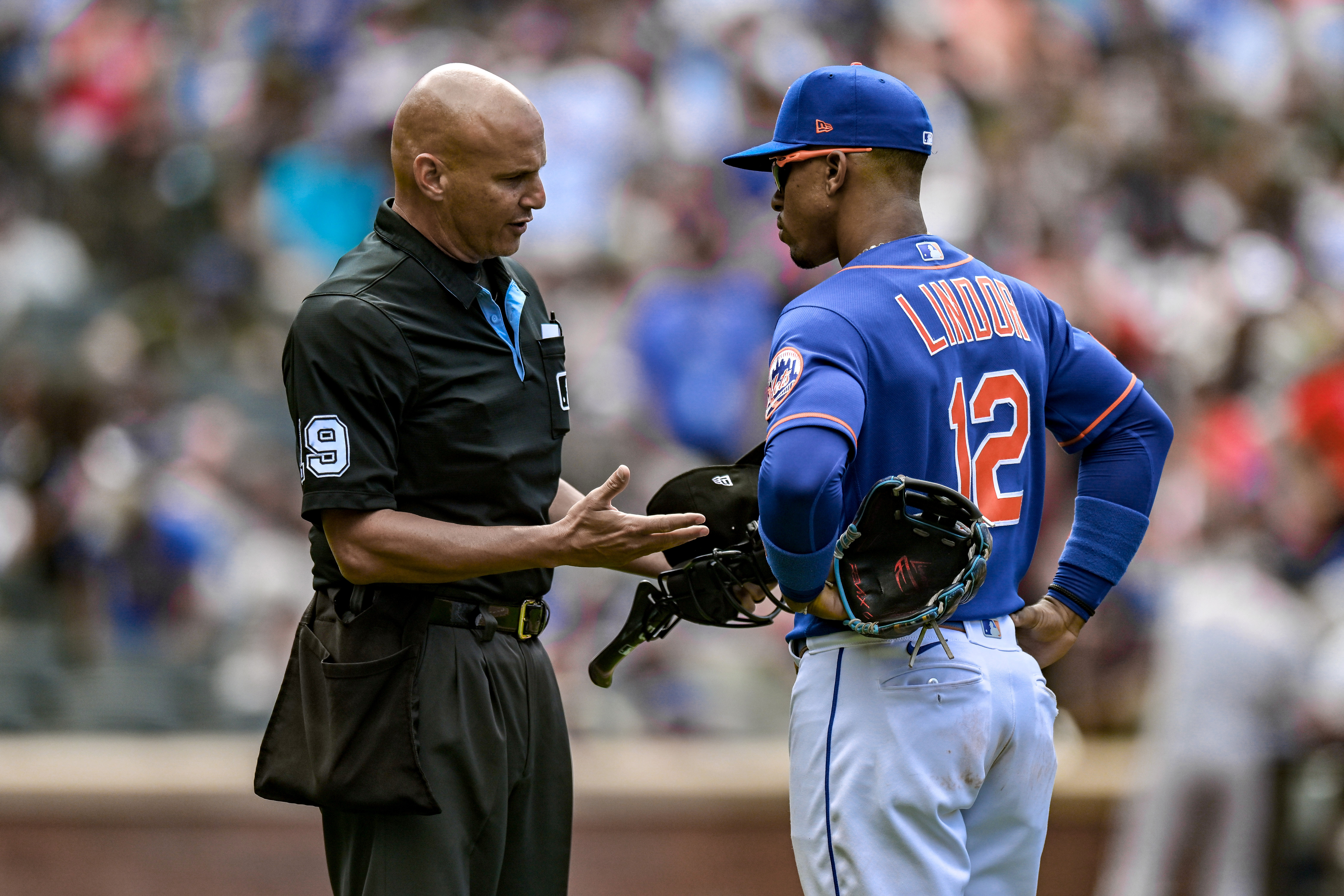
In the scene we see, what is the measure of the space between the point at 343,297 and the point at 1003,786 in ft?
4.89

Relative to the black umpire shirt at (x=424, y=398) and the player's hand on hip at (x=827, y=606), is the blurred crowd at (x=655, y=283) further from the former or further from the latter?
the player's hand on hip at (x=827, y=606)

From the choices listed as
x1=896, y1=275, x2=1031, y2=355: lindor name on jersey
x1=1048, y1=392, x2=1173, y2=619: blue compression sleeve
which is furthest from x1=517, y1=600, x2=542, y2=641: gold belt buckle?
x1=1048, y1=392, x2=1173, y2=619: blue compression sleeve

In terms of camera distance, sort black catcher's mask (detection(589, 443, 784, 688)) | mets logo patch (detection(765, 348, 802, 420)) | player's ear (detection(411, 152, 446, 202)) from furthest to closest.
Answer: black catcher's mask (detection(589, 443, 784, 688)), player's ear (detection(411, 152, 446, 202)), mets logo patch (detection(765, 348, 802, 420))

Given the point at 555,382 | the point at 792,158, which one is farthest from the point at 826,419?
the point at 555,382

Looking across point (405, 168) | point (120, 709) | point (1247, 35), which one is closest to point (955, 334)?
point (405, 168)

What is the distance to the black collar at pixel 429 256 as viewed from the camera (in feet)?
9.08

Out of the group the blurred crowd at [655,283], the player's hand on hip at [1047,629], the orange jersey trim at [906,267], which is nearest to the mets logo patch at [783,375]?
the orange jersey trim at [906,267]

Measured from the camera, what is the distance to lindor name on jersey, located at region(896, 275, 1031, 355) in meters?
2.62

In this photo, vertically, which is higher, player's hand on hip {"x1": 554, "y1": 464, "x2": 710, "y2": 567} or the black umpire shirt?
the black umpire shirt

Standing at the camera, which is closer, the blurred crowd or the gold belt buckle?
the gold belt buckle

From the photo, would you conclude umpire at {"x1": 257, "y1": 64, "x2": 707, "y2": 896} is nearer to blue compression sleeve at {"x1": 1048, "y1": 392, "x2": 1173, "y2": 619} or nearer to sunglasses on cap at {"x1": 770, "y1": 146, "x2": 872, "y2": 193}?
sunglasses on cap at {"x1": 770, "y1": 146, "x2": 872, "y2": 193}

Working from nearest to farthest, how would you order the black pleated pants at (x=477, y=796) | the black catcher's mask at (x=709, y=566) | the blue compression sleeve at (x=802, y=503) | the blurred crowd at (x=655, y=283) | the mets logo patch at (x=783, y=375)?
the blue compression sleeve at (x=802, y=503), the mets logo patch at (x=783, y=375), the black pleated pants at (x=477, y=796), the black catcher's mask at (x=709, y=566), the blurred crowd at (x=655, y=283)

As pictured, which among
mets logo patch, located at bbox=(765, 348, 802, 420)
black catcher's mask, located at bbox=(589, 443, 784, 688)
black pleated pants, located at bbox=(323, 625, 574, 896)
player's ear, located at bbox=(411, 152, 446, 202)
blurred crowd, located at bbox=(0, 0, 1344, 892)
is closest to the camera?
mets logo patch, located at bbox=(765, 348, 802, 420)

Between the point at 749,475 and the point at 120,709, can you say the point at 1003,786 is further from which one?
the point at 120,709
